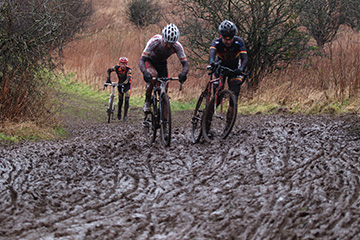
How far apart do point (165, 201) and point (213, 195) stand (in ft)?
1.49

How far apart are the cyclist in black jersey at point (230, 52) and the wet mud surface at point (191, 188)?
0.87m

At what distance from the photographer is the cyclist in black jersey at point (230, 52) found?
20.9 feet

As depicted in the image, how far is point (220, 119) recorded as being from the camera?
6305mm

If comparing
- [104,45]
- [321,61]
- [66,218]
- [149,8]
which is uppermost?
[149,8]

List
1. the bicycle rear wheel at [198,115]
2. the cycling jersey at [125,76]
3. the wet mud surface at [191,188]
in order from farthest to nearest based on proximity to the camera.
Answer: the cycling jersey at [125,76]
the bicycle rear wheel at [198,115]
the wet mud surface at [191,188]

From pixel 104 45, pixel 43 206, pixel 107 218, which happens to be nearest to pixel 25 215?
pixel 43 206

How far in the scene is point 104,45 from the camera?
20.2 m

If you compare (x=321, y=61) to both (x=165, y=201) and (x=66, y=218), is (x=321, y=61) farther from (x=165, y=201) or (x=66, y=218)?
(x=66, y=218)

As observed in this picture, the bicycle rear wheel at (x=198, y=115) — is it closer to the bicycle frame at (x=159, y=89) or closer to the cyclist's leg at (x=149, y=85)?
the bicycle frame at (x=159, y=89)

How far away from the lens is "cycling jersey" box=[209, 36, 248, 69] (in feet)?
21.2

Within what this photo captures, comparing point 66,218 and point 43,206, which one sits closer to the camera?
point 66,218

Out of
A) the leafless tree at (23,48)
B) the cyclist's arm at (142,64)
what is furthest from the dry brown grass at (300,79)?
the cyclist's arm at (142,64)

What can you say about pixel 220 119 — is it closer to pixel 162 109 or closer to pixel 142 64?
pixel 162 109

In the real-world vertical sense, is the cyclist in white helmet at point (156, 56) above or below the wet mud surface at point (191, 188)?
above
